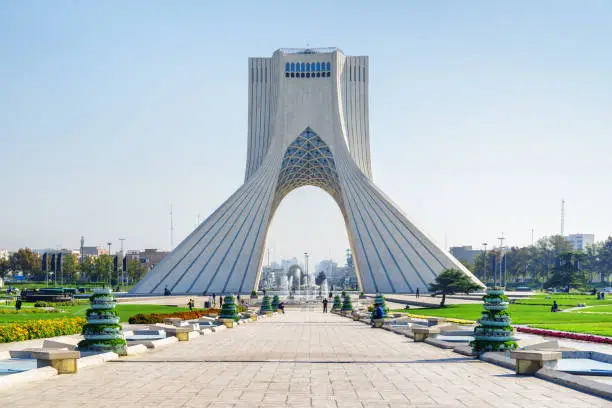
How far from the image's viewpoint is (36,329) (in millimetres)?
17312

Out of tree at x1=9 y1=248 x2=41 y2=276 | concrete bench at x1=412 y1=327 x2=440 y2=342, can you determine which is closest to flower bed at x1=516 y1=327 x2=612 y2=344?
concrete bench at x1=412 y1=327 x2=440 y2=342

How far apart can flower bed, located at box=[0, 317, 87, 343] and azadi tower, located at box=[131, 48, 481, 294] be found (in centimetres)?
3009

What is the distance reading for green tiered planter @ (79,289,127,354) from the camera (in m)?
11.8

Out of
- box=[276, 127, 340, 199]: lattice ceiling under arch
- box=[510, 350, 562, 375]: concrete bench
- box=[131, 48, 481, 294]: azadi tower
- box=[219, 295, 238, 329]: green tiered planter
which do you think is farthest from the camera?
box=[276, 127, 340, 199]: lattice ceiling under arch

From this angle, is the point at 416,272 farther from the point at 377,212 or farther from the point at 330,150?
the point at 330,150

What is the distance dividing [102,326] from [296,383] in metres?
4.30

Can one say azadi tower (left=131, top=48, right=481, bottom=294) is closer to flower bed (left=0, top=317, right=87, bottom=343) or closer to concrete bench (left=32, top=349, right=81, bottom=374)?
flower bed (left=0, top=317, right=87, bottom=343)

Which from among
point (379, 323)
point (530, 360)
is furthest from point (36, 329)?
point (530, 360)

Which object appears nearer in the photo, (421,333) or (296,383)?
(296,383)

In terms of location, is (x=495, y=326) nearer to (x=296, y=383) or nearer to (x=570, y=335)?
(x=296, y=383)

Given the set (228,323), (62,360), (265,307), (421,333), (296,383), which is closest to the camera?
(296,383)

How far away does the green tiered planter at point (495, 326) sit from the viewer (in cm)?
1183

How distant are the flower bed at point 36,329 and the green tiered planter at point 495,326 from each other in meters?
10.0

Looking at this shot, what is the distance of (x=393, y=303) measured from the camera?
42312 mm
